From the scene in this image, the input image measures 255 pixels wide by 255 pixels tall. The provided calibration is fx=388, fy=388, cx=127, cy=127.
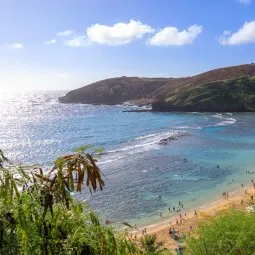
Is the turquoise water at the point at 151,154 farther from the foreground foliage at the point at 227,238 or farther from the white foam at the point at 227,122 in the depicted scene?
the foreground foliage at the point at 227,238

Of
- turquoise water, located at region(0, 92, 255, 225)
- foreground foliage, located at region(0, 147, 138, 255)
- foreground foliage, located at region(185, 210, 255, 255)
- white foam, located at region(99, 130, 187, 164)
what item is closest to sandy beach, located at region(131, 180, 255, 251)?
turquoise water, located at region(0, 92, 255, 225)

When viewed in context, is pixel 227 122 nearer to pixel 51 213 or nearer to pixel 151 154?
pixel 151 154

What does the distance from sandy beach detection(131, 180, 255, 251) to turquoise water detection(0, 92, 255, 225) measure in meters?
1.52

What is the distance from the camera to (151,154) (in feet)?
251

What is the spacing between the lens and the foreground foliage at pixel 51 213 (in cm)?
382

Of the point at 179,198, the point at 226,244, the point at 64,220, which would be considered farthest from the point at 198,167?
the point at 64,220

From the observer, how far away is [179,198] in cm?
5272

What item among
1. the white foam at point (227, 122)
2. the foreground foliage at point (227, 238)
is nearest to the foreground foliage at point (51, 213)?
the foreground foliage at point (227, 238)

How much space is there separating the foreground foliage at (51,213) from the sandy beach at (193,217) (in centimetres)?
3462

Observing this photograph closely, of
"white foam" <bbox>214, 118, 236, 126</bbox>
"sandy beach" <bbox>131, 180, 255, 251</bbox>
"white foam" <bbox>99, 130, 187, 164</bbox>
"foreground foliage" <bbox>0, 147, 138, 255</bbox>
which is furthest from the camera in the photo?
"white foam" <bbox>214, 118, 236, 126</bbox>

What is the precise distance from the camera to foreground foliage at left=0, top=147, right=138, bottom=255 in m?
3.82

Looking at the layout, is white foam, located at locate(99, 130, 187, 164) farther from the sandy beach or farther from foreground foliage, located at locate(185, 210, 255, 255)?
foreground foliage, located at locate(185, 210, 255, 255)

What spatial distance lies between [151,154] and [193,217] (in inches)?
1224

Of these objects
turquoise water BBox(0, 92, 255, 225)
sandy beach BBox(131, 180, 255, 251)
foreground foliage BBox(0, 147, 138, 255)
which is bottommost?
sandy beach BBox(131, 180, 255, 251)
